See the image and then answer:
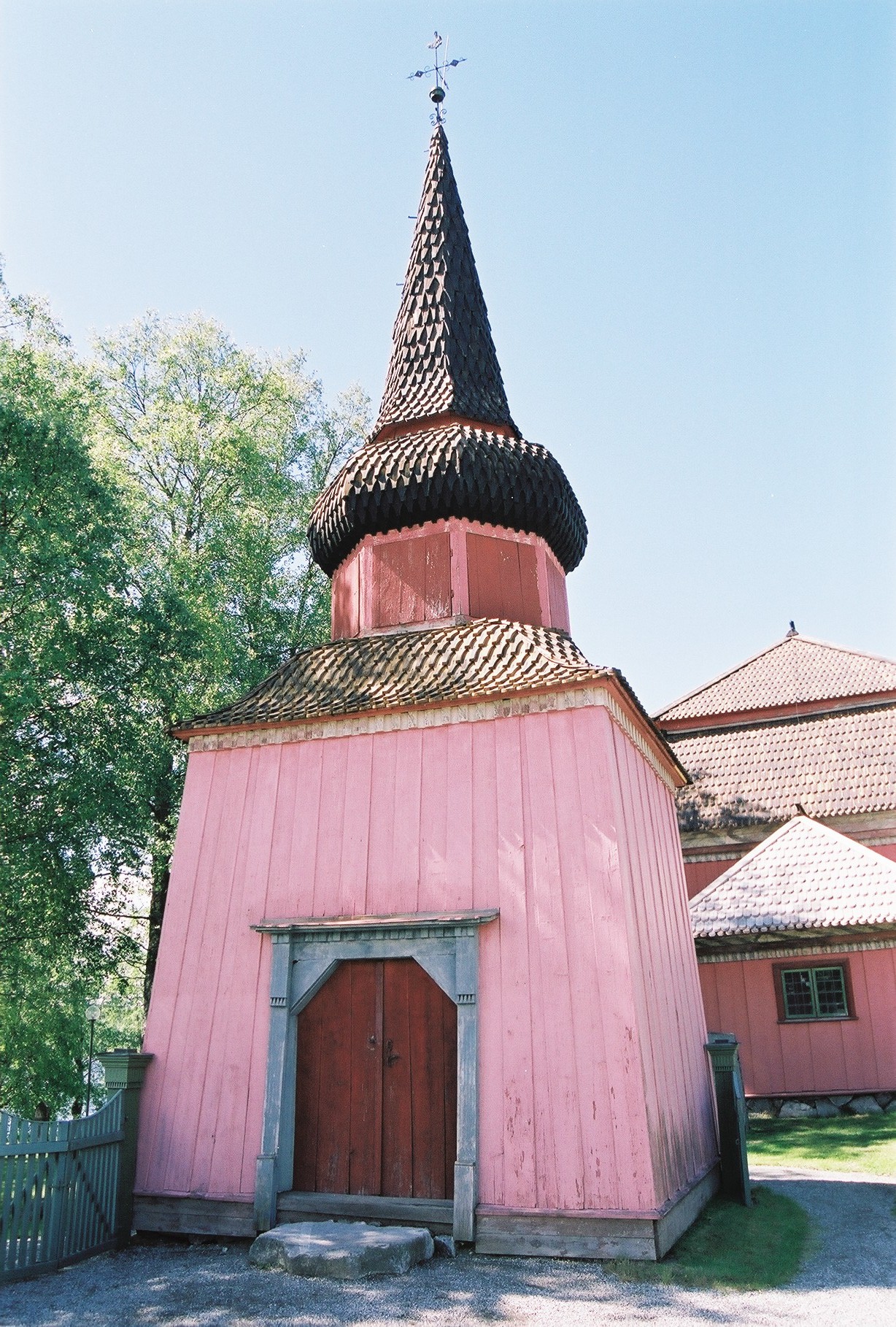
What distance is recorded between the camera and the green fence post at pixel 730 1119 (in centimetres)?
997

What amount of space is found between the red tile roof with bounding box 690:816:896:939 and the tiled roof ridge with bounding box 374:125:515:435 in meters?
8.47

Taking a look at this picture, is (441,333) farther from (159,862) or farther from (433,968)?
(159,862)

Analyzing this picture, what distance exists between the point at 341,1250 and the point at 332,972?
2.50 m

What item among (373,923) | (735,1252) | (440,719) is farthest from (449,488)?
(735,1252)

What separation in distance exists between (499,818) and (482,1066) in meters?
2.17

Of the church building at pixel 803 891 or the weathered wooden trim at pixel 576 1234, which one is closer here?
the weathered wooden trim at pixel 576 1234

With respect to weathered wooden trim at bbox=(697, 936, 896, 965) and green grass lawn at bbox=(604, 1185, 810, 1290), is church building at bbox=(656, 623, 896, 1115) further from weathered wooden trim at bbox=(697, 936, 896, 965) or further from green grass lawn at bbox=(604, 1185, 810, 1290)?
green grass lawn at bbox=(604, 1185, 810, 1290)

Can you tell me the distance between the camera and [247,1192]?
8.78 m

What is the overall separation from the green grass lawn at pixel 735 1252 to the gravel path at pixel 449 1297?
0.17 meters

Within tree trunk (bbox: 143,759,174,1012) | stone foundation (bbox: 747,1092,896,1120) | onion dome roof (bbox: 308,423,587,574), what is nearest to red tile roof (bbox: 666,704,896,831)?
stone foundation (bbox: 747,1092,896,1120)

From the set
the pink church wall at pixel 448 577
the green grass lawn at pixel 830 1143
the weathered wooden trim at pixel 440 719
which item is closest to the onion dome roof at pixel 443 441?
the pink church wall at pixel 448 577

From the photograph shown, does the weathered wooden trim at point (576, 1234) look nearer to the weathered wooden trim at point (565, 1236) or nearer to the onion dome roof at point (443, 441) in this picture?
the weathered wooden trim at point (565, 1236)

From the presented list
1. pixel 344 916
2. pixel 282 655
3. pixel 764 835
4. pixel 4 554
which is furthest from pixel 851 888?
pixel 4 554

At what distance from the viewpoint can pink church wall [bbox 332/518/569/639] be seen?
12.1 m
